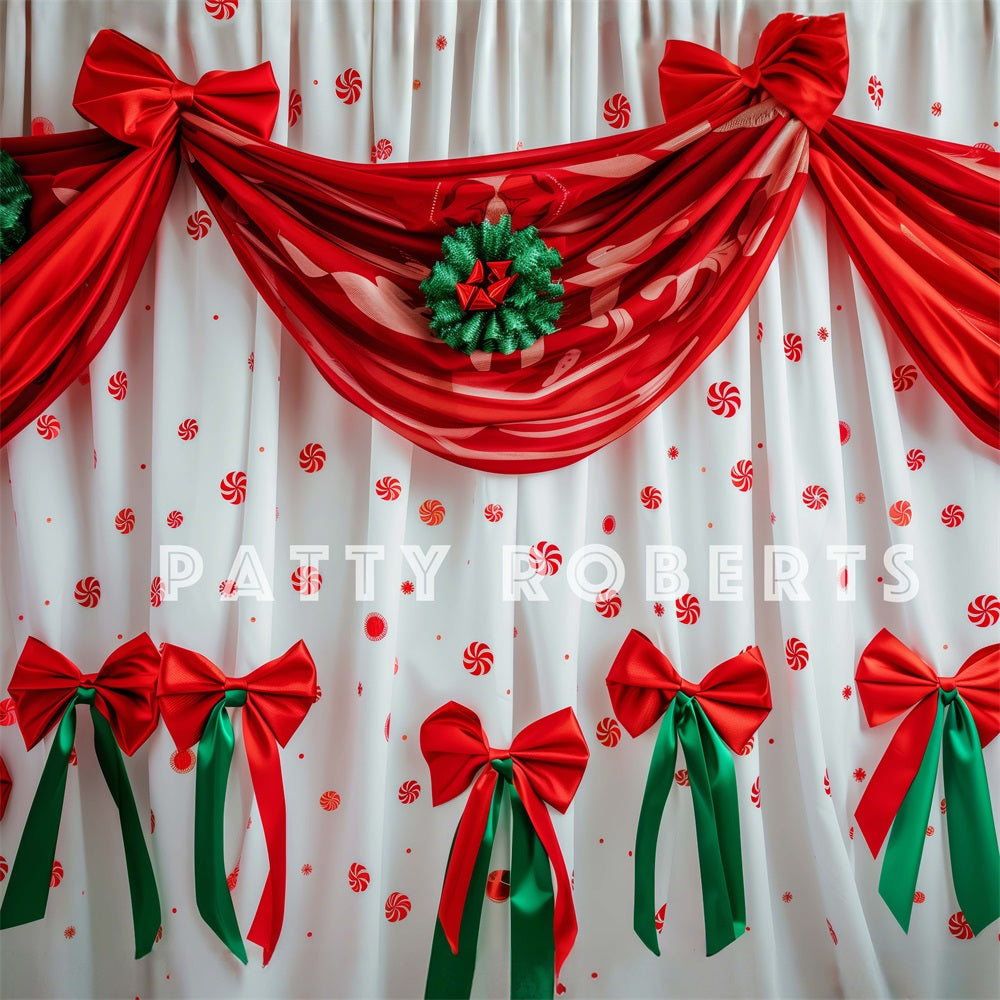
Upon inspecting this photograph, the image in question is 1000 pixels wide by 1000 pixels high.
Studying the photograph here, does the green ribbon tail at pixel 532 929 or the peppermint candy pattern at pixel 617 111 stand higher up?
the peppermint candy pattern at pixel 617 111

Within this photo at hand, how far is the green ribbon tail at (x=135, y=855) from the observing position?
4.05 feet

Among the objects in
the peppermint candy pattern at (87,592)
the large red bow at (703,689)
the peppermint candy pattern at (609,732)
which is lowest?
the peppermint candy pattern at (609,732)

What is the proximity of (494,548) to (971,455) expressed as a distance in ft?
3.03

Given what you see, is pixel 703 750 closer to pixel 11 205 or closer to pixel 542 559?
pixel 542 559

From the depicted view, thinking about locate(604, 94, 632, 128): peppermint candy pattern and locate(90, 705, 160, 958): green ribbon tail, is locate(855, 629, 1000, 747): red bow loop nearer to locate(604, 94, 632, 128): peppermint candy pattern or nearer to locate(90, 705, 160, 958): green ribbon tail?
locate(604, 94, 632, 128): peppermint candy pattern

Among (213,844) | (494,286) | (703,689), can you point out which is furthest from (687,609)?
(213,844)

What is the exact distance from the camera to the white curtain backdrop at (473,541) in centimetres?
125

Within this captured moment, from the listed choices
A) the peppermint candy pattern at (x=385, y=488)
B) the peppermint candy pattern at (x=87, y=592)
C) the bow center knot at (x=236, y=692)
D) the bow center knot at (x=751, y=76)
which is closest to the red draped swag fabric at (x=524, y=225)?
the bow center knot at (x=751, y=76)

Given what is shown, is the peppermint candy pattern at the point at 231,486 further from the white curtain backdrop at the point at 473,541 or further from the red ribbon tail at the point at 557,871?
the red ribbon tail at the point at 557,871

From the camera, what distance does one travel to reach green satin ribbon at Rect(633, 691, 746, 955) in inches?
47.6

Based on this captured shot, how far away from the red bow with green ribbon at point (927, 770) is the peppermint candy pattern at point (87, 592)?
1.43 meters

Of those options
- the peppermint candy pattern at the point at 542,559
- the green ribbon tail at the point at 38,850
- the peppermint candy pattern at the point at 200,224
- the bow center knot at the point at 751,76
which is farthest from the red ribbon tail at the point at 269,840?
the bow center knot at the point at 751,76

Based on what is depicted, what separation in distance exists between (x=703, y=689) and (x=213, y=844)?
89cm

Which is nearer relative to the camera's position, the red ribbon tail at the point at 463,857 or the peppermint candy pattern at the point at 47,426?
the red ribbon tail at the point at 463,857
